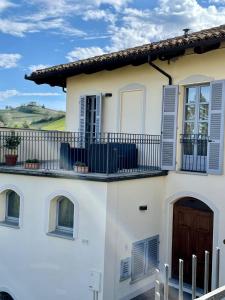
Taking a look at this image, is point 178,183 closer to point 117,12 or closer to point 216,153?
point 216,153

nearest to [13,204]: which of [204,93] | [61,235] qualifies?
[61,235]

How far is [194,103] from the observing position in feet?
32.6

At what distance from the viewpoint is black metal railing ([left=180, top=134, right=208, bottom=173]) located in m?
9.66

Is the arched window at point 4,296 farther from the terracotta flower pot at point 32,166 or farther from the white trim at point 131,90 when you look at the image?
the white trim at point 131,90

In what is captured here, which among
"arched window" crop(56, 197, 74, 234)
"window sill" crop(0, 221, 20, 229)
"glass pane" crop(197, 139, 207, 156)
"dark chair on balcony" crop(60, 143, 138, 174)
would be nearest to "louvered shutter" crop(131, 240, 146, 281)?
"arched window" crop(56, 197, 74, 234)

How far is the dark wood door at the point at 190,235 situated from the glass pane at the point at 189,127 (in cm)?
200

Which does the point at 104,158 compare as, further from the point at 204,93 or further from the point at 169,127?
the point at 204,93

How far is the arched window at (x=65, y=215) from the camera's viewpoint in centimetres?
932

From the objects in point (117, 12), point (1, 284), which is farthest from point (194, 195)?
point (117, 12)

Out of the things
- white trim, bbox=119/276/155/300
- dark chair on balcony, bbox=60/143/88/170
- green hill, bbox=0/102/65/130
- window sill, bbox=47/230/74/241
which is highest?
green hill, bbox=0/102/65/130

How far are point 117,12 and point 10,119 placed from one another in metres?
26.7

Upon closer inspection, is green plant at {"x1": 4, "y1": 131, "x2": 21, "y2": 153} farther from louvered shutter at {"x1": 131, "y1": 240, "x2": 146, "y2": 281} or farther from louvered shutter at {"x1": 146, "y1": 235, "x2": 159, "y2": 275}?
louvered shutter at {"x1": 146, "y1": 235, "x2": 159, "y2": 275}

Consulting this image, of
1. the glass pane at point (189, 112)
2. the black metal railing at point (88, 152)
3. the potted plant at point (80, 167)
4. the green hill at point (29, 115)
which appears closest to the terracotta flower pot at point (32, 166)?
the black metal railing at point (88, 152)

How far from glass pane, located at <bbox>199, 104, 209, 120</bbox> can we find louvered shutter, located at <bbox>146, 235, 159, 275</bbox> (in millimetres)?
3594
